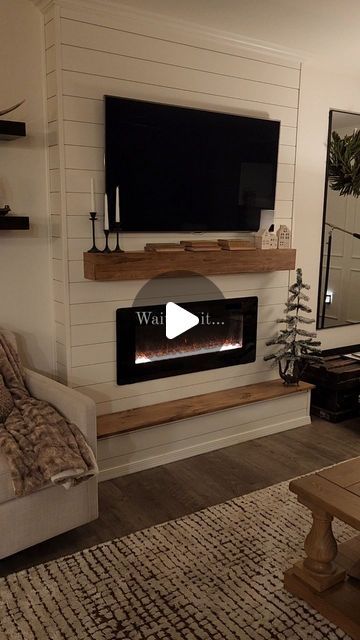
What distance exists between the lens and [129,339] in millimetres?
3240

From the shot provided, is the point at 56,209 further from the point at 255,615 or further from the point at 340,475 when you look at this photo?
the point at 255,615

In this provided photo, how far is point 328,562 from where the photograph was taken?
2.09 meters

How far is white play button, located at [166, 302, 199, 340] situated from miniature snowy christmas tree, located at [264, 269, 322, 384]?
2.05 feet

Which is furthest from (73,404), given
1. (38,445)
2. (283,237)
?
(283,237)

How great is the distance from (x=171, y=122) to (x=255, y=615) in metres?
2.53

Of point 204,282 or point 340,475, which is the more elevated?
point 204,282

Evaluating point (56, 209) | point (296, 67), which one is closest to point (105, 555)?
point (56, 209)

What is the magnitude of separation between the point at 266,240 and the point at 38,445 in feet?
6.68

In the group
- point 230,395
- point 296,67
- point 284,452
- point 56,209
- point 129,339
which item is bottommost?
point 284,452

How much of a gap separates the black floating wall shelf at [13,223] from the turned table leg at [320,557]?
190cm

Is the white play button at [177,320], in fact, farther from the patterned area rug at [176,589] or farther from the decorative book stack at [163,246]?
the patterned area rug at [176,589]

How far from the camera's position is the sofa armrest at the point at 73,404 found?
2.43 m

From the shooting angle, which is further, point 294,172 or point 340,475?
point 294,172

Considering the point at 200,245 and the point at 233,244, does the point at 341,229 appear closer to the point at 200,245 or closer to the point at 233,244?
the point at 233,244
